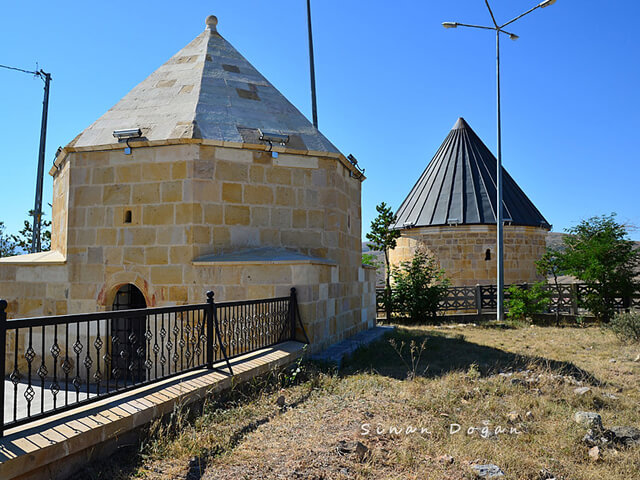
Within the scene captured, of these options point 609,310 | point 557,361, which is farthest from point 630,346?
point 609,310

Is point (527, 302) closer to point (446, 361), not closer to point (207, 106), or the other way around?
point (446, 361)

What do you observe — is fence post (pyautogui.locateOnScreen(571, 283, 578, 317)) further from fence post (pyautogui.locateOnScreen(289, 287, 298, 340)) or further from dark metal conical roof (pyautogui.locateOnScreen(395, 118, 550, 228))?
fence post (pyautogui.locateOnScreen(289, 287, 298, 340))

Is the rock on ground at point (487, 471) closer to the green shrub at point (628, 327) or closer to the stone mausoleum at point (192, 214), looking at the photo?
the stone mausoleum at point (192, 214)

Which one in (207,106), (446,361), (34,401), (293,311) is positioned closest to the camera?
(34,401)

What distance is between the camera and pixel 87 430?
3756 millimetres

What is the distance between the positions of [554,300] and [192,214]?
12.3 meters

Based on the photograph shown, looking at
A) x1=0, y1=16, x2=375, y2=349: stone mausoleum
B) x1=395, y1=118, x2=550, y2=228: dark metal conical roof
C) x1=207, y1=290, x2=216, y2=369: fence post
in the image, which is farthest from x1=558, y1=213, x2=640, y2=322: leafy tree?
x1=207, y1=290, x2=216, y2=369: fence post

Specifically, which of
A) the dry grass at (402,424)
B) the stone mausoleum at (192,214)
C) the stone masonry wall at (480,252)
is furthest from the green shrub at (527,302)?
the stone mausoleum at (192,214)

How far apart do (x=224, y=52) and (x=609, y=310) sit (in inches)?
509

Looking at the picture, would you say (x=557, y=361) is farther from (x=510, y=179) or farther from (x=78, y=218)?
(x=510, y=179)

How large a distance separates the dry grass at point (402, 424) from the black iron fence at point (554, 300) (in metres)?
7.20

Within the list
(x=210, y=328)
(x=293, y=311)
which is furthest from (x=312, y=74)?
(x=210, y=328)

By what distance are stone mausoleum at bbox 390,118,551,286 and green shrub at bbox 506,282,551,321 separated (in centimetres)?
417

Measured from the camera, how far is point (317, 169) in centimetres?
963
